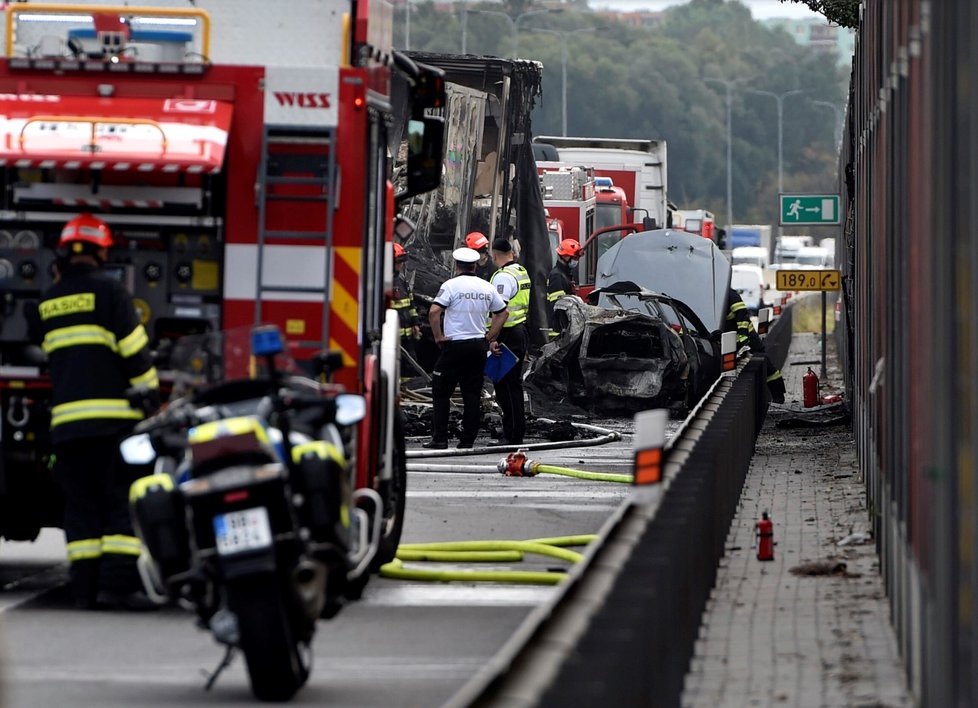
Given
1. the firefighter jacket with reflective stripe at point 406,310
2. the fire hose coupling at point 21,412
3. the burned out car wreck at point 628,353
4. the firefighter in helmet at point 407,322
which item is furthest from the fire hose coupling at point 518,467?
the fire hose coupling at point 21,412

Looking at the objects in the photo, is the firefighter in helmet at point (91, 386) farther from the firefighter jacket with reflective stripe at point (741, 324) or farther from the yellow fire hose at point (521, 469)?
the firefighter jacket with reflective stripe at point (741, 324)

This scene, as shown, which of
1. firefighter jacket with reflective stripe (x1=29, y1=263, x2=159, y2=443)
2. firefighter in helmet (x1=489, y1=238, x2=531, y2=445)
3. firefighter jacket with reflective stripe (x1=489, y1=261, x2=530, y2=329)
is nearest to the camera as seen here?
firefighter jacket with reflective stripe (x1=29, y1=263, x2=159, y2=443)

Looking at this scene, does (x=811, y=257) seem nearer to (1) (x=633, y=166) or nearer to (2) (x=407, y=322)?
(1) (x=633, y=166)

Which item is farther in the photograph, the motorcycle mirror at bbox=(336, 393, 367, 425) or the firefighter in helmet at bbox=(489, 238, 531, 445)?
the firefighter in helmet at bbox=(489, 238, 531, 445)

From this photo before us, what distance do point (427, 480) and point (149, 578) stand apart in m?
9.17

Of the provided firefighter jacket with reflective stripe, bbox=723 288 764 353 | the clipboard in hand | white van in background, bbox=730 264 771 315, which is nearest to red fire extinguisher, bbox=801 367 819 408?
firefighter jacket with reflective stripe, bbox=723 288 764 353

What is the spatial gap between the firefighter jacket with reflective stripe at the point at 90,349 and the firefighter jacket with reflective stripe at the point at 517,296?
1084 cm

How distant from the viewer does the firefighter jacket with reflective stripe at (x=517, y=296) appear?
20938 mm

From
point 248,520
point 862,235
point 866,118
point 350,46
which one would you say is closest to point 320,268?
point 350,46

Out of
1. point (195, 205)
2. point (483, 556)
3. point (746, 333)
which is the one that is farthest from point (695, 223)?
point (195, 205)

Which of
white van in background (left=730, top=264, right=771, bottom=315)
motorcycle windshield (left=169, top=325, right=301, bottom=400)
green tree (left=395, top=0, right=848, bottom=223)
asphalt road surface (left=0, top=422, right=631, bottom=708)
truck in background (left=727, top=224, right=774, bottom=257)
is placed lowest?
asphalt road surface (left=0, top=422, right=631, bottom=708)

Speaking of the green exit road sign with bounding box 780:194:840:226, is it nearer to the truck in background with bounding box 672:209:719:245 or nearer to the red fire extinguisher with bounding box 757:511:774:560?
the truck in background with bounding box 672:209:719:245

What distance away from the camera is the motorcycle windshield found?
8367 mm

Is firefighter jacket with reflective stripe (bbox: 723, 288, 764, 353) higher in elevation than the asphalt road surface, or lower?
higher
